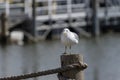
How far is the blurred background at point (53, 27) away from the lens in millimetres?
30844

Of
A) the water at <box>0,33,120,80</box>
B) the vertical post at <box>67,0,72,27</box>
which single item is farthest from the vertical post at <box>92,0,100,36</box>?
the vertical post at <box>67,0,72,27</box>

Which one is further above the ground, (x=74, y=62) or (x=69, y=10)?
(x=74, y=62)

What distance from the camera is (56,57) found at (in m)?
27.4

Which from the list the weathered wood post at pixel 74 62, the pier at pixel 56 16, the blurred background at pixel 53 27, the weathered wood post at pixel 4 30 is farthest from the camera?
the pier at pixel 56 16

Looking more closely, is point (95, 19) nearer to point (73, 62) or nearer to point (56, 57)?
point (56, 57)

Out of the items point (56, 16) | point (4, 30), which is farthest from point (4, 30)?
point (56, 16)

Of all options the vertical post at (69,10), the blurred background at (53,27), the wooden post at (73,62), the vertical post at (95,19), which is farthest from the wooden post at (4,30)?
the wooden post at (73,62)

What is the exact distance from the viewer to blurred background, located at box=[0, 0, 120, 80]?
1214 inches

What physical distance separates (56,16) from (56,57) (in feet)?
44.5

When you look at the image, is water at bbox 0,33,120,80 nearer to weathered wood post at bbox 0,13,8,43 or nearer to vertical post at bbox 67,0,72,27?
weathered wood post at bbox 0,13,8,43

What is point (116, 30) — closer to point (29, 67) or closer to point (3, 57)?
point (3, 57)

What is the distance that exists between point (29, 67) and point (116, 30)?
21.3 meters

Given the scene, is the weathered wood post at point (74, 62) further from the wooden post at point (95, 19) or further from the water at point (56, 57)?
the wooden post at point (95, 19)

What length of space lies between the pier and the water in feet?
4.58
